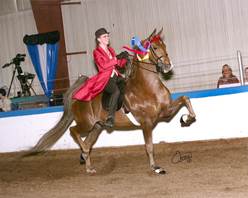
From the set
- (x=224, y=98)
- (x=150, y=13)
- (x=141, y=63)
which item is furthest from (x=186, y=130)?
(x=150, y=13)

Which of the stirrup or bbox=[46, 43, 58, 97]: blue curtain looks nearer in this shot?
the stirrup

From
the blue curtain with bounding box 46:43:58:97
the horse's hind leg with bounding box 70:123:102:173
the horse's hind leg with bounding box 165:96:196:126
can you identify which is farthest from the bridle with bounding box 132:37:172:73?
the blue curtain with bounding box 46:43:58:97

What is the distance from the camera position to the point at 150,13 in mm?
15805

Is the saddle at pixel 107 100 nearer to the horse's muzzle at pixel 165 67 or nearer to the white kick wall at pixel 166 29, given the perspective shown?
the horse's muzzle at pixel 165 67

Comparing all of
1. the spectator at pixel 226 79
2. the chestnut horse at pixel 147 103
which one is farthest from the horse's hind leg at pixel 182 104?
the spectator at pixel 226 79

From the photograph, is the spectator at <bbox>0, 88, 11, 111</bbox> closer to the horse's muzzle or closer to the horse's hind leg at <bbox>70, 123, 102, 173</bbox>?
the horse's hind leg at <bbox>70, 123, 102, 173</bbox>

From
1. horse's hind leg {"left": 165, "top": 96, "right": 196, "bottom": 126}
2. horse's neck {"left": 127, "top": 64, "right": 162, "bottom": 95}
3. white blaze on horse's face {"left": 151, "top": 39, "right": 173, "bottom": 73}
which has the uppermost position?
white blaze on horse's face {"left": 151, "top": 39, "right": 173, "bottom": 73}

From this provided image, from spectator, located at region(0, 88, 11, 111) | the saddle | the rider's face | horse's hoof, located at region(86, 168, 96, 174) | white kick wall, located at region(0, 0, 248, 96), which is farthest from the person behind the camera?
white kick wall, located at region(0, 0, 248, 96)

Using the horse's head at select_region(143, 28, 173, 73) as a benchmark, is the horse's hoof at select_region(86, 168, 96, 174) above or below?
below

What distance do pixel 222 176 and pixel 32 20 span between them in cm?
1296

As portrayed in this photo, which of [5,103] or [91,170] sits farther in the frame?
[5,103]

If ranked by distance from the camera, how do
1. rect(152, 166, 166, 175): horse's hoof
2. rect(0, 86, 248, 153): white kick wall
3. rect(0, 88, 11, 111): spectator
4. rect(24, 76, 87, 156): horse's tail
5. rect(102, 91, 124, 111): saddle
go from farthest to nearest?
1. rect(0, 88, 11, 111): spectator
2. rect(0, 86, 248, 153): white kick wall
3. rect(24, 76, 87, 156): horse's tail
4. rect(102, 91, 124, 111): saddle
5. rect(152, 166, 166, 175): horse's hoof

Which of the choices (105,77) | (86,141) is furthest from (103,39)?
(86,141)

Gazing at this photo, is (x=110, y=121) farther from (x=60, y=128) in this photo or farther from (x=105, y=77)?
(x=60, y=128)
